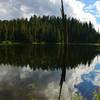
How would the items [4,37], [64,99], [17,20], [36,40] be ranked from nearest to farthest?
[64,99] → [4,37] → [36,40] → [17,20]

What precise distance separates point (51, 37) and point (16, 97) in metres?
147

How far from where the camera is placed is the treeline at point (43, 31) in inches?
5672

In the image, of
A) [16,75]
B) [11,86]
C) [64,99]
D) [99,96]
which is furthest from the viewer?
[16,75]

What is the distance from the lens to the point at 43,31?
520ft

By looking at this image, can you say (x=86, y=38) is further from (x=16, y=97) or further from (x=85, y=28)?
(x=16, y=97)

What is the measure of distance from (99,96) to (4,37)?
129854 mm

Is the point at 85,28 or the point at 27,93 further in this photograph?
the point at 85,28

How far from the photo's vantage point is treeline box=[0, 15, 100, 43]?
14407cm

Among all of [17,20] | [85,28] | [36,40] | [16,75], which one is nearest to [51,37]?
[36,40]

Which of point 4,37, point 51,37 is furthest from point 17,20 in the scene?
point 4,37

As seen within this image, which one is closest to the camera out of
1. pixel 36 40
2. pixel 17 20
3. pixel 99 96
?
pixel 99 96

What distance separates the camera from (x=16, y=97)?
44.5 feet

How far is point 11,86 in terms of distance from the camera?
17.0 meters

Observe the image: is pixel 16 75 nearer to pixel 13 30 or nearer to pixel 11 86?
pixel 11 86
